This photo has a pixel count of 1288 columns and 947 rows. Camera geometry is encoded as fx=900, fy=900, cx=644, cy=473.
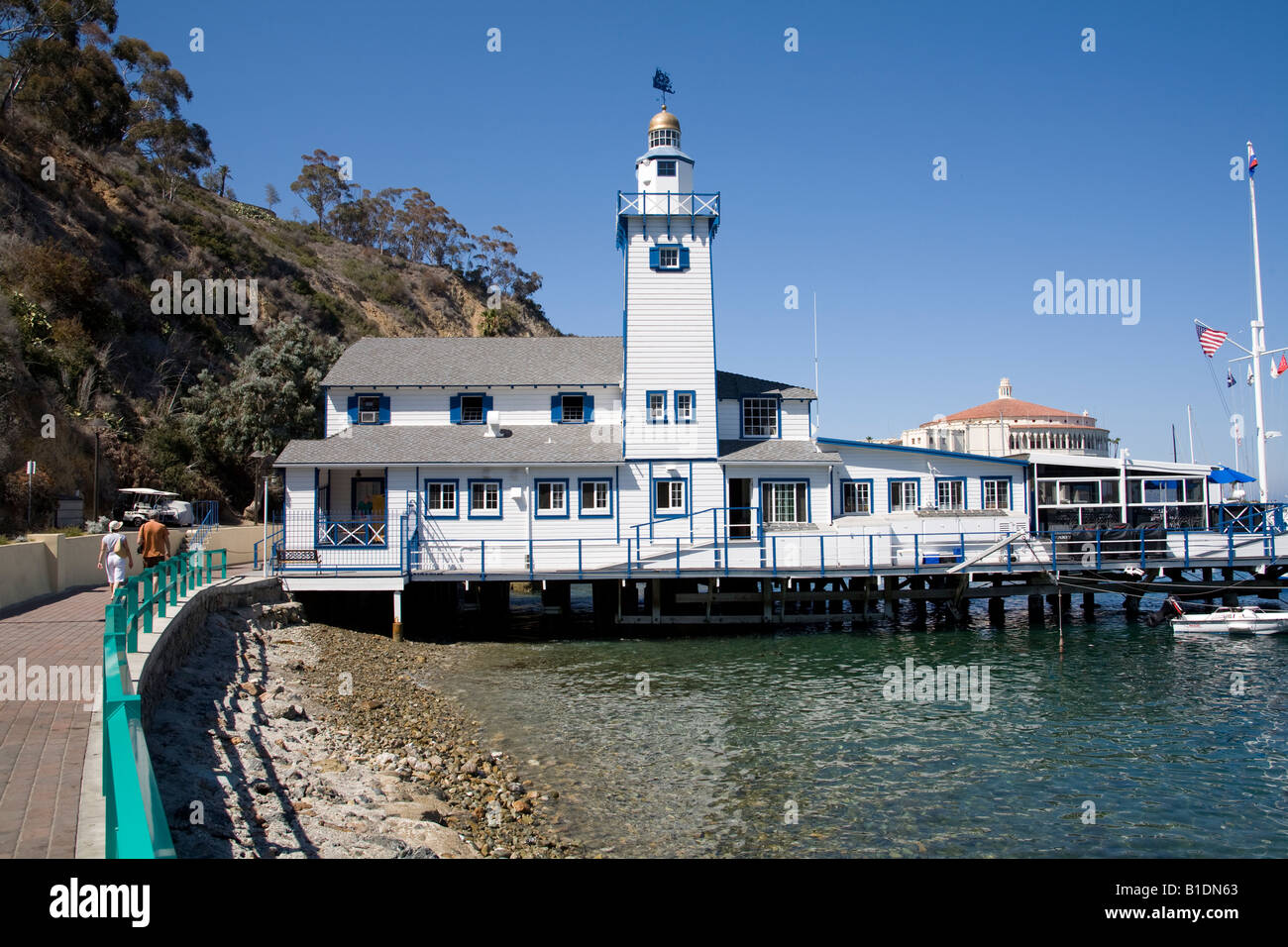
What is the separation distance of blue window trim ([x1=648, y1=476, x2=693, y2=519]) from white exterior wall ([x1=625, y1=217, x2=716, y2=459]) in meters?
1.50

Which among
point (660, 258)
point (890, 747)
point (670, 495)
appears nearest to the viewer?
point (890, 747)

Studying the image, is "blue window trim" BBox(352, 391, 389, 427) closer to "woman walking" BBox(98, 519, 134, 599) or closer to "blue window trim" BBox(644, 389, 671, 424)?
"blue window trim" BBox(644, 389, 671, 424)

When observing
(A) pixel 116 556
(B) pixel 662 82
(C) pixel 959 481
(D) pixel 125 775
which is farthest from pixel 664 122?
(D) pixel 125 775

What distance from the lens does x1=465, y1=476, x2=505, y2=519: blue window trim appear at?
27562mm

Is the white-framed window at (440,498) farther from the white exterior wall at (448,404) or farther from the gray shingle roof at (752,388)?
the gray shingle roof at (752,388)

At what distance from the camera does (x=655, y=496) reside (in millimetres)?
→ 28094

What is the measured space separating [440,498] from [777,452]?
1066 centimetres

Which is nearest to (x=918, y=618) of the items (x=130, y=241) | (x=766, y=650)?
(x=766, y=650)

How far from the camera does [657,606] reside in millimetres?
Answer: 26641

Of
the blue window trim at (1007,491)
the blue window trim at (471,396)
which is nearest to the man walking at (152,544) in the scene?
the blue window trim at (471,396)

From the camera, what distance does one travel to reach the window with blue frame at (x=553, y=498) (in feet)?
91.0

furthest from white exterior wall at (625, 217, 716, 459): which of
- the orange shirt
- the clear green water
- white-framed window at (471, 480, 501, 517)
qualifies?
the orange shirt

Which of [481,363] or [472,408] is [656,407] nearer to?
[472,408]
